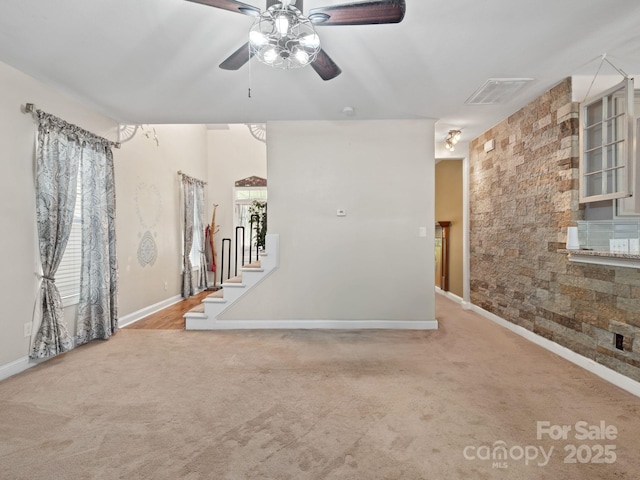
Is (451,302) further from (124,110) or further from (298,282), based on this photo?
(124,110)

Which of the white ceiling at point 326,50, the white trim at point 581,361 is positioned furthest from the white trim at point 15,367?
the white trim at point 581,361

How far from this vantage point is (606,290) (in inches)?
109

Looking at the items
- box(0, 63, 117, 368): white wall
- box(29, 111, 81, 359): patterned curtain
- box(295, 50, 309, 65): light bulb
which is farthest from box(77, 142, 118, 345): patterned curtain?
box(295, 50, 309, 65): light bulb

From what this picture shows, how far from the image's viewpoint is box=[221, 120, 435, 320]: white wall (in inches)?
168

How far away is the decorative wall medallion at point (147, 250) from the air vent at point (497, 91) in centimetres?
453

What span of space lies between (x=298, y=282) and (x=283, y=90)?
7.28 feet

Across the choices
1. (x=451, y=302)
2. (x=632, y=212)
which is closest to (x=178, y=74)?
(x=632, y=212)

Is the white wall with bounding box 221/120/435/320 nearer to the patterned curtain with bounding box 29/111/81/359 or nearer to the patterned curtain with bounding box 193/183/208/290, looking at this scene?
the patterned curtain with bounding box 29/111/81/359

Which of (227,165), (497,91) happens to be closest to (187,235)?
(227,165)

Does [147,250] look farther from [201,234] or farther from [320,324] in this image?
[320,324]

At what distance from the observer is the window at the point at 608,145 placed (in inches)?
101

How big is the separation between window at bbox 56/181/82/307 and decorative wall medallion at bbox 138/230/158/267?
1035mm

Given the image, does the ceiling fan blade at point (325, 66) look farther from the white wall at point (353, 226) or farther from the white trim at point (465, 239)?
the white trim at point (465, 239)

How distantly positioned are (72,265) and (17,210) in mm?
866
